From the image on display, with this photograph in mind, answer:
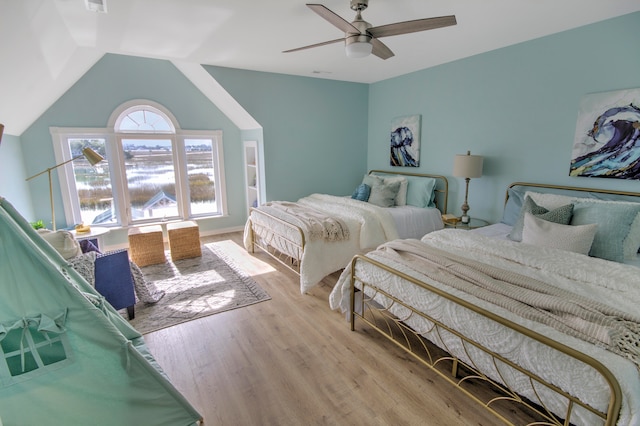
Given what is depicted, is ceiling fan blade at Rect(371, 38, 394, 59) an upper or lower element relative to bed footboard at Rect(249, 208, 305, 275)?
upper

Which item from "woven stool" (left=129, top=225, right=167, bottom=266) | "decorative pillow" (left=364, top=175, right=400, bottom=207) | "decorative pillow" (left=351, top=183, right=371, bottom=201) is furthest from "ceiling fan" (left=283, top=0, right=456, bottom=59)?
"woven stool" (left=129, top=225, right=167, bottom=266)

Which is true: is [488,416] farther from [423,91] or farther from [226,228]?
[226,228]

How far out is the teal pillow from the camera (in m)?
2.29

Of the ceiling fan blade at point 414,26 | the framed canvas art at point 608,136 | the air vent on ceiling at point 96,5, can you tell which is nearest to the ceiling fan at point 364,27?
the ceiling fan blade at point 414,26

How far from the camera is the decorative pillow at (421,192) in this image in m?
4.18

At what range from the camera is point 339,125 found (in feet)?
16.9

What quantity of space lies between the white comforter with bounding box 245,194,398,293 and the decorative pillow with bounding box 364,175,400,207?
0.40 m

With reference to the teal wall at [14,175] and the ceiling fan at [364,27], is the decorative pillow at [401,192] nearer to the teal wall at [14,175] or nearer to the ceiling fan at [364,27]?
the ceiling fan at [364,27]

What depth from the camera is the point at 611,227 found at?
234 cm

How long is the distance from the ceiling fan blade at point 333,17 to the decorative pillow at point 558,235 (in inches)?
80.5

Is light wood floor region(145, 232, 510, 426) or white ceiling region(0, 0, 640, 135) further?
white ceiling region(0, 0, 640, 135)

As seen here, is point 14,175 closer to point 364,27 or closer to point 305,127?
point 305,127

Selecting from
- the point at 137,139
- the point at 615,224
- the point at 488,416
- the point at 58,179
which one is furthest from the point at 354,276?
the point at 58,179

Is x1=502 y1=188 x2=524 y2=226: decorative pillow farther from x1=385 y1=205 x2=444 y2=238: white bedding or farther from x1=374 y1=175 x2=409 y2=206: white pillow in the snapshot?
x1=374 y1=175 x2=409 y2=206: white pillow
